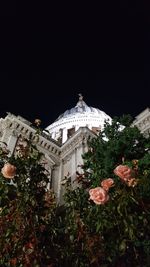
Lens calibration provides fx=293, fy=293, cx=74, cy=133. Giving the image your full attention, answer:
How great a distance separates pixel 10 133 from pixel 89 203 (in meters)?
18.3

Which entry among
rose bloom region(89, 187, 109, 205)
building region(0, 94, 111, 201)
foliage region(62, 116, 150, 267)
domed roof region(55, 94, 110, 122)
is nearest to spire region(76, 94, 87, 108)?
domed roof region(55, 94, 110, 122)

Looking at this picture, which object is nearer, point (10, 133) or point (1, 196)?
point (1, 196)

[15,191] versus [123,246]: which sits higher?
[15,191]

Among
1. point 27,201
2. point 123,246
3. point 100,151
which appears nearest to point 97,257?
point 123,246

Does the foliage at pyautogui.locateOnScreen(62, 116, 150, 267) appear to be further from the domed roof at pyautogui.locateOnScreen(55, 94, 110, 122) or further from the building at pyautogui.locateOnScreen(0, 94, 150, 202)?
the domed roof at pyautogui.locateOnScreen(55, 94, 110, 122)

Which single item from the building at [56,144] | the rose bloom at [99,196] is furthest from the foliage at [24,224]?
the building at [56,144]

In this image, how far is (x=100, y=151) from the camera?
15.9 m

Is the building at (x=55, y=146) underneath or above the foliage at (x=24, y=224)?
above

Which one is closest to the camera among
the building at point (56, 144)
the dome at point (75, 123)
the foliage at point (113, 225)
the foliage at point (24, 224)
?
the foliage at point (113, 225)

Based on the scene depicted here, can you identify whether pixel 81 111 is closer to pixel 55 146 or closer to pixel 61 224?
pixel 55 146

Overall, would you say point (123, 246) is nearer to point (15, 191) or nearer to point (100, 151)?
point (15, 191)

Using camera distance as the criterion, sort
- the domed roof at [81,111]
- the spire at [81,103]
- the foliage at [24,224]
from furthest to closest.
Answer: the spire at [81,103]
the domed roof at [81,111]
the foliage at [24,224]

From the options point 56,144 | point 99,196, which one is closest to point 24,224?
point 99,196

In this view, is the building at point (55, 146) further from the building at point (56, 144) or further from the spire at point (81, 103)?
the spire at point (81, 103)
